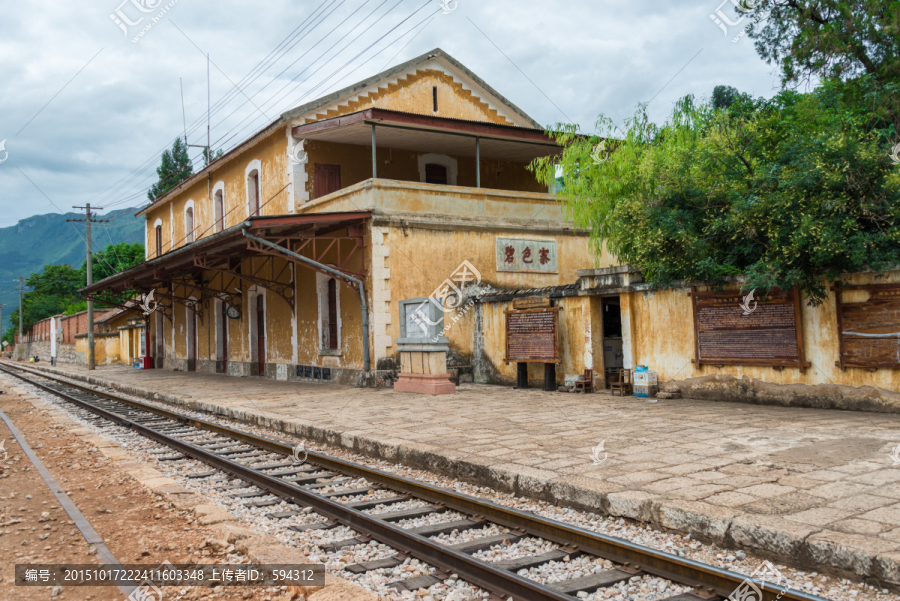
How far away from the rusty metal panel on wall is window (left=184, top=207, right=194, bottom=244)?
612 inches

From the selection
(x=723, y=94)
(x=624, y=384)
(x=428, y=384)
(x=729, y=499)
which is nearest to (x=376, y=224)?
(x=428, y=384)

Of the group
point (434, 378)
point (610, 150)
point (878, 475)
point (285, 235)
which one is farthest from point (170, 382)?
point (878, 475)

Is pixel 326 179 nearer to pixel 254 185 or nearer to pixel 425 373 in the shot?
pixel 254 185

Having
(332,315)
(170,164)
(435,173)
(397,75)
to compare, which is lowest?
(332,315)

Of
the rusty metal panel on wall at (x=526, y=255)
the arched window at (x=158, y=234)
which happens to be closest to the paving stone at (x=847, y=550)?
the rusty metal panel on wall at (x=526, y=255)

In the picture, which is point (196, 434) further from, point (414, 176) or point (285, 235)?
point (414, 176)

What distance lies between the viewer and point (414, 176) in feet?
64.2

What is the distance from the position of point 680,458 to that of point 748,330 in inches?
185

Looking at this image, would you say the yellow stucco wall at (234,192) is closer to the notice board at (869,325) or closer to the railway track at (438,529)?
the railway track at (438,529)

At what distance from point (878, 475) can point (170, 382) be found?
20.0m

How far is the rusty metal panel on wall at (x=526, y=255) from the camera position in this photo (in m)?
17.7

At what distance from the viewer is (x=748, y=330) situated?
33.8 ft

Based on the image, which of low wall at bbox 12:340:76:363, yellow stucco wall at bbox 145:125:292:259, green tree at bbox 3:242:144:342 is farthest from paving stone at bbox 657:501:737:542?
green tree at bbox 3:242:144:342

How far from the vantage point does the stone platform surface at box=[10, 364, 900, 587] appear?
167 inches
